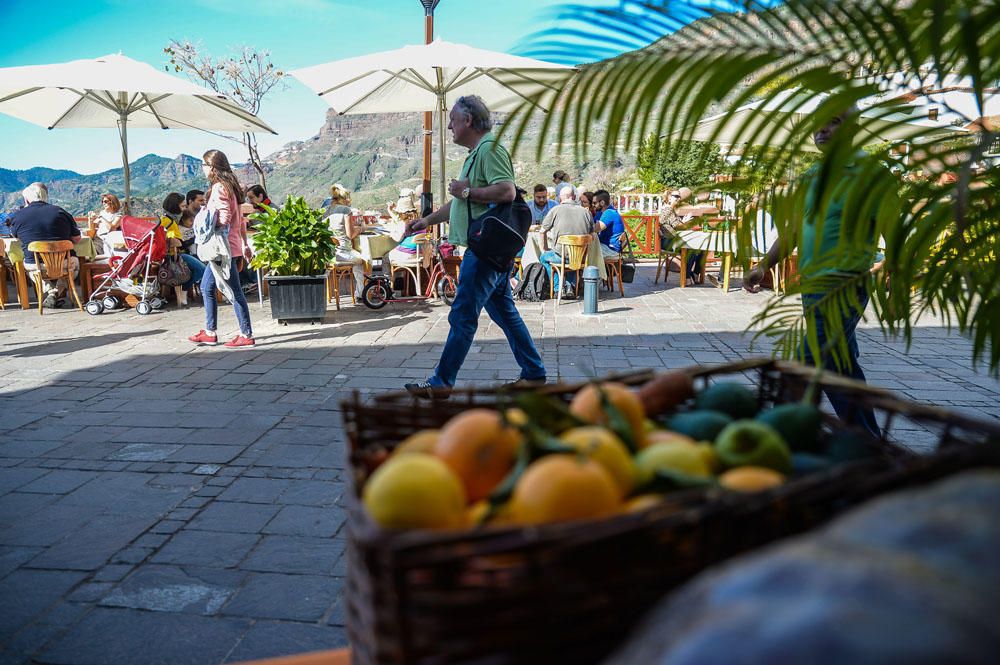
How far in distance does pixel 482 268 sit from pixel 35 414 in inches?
130

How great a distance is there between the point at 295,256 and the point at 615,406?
7808 mm

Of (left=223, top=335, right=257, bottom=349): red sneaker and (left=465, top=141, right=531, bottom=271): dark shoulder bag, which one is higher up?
(left=465, top=141, right=531, bottom=271): dark shoulder bag

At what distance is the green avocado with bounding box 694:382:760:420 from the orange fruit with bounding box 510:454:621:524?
400 mm

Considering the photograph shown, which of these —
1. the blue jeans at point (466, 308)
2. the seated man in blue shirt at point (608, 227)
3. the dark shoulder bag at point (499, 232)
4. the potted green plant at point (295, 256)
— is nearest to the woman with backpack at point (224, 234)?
the potted green plant at point (295, 256)

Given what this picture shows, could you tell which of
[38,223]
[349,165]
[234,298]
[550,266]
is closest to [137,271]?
[38,223]

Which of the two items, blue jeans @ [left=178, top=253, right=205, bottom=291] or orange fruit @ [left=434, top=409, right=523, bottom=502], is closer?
orange fruit @ [left=434, top=409, right=523, bottom=502]

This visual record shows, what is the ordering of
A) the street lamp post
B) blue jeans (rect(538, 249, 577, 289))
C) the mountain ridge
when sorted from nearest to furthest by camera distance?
blue jeans (rect(538, 249, 577, 289)) → the street lamp post → the mountain ridge

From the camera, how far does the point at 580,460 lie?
860 mm

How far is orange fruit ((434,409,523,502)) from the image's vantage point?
928 millimetres

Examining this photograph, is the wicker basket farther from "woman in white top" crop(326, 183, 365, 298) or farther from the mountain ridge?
the mountain ridge

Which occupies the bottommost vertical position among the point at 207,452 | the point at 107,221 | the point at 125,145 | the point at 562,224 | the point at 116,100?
the point at 207,452

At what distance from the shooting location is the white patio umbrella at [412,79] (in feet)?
30.4

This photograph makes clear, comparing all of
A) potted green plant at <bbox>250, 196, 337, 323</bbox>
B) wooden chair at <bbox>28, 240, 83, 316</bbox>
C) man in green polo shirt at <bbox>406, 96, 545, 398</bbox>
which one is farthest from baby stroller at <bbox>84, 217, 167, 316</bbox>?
man in green polo shirt at <bbox>406, 96, 545, 398</bbox>

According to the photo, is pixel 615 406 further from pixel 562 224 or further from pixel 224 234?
pixel 562 224
